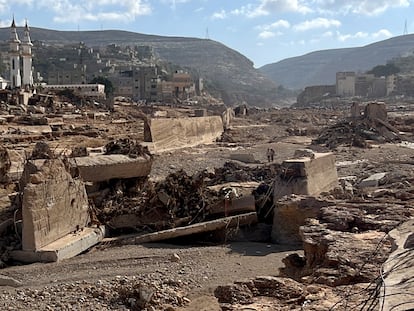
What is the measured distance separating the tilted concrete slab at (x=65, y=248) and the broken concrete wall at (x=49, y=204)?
0.09 metres

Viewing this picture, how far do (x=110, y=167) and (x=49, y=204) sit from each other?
2564 millimetres

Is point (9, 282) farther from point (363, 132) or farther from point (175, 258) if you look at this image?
point (363, 132)

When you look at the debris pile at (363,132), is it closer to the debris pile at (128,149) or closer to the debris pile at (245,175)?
the debris pile at (245,175)

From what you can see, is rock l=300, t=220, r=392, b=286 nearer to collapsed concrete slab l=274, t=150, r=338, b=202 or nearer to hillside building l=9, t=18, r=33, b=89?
collapsed concrete slab l=274, t=150, r=338, b=202

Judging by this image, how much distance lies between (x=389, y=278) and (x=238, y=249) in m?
5.48

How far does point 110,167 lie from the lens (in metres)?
11.8

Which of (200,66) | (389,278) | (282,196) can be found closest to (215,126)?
(282,196)

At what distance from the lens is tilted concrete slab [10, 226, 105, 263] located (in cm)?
887

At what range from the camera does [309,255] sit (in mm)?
6855

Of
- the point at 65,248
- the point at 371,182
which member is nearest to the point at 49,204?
the point at 65,248

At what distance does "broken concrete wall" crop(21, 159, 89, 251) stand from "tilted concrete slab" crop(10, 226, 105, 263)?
91mm

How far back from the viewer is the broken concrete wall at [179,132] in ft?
79.0

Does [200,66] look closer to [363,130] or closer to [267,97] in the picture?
[267,97]

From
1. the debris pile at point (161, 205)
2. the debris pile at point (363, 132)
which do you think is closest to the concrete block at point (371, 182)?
the debris pile at point (161, 205)
